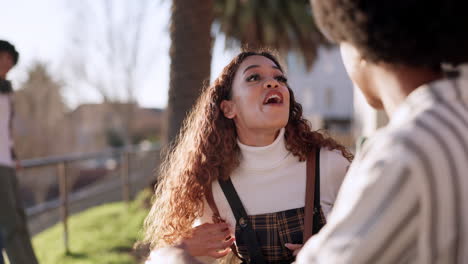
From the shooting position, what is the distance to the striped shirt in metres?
0.87

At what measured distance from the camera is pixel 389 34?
37.9 inches

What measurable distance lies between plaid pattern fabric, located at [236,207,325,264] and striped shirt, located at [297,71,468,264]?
3.56 feet

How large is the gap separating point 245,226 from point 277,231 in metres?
0.14

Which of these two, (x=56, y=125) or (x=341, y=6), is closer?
(x=341, y=6)

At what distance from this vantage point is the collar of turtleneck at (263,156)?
2.15m

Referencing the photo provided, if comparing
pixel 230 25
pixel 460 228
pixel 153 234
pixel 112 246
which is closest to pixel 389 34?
pixel 460 228

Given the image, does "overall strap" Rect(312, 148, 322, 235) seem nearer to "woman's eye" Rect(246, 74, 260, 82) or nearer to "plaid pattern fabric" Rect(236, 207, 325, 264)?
"plaid pattern fabric" Rect(236, 207, 325, 264)

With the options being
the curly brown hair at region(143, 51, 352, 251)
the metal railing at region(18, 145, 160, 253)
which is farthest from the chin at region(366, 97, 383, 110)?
the metal railing at region(18, 145, 160, 253)

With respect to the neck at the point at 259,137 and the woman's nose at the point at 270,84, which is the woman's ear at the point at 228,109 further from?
the woman's nose at the point at 270,84

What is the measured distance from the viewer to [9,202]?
3520 millimetres

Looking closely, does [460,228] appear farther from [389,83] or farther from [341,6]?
[341,6]

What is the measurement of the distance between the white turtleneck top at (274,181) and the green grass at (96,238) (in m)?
2.48

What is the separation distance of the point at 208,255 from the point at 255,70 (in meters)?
0.93

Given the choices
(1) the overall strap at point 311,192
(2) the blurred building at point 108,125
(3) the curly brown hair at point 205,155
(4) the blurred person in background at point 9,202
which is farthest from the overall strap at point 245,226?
(2) the blurred building at point 108,125
